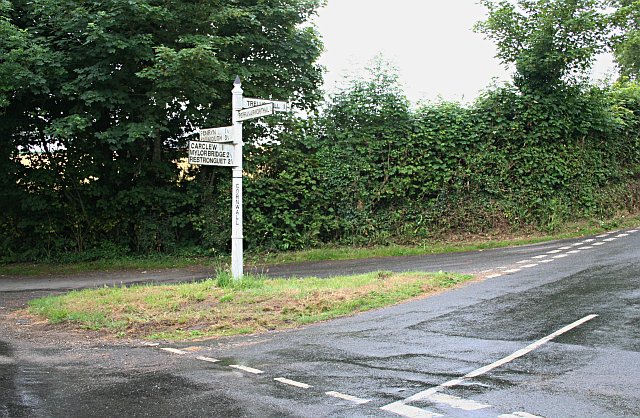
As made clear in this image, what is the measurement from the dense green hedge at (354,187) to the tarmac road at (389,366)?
829cm

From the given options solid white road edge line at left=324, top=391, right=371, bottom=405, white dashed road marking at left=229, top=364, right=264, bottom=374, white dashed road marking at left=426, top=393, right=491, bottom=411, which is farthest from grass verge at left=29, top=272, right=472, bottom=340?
white dashed road marking at left=426, top=393, right=491, bottom=411

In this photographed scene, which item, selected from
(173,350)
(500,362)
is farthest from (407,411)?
(173,350)

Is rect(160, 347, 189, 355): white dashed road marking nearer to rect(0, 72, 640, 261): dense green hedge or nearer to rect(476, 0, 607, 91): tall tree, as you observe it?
rect(0, 72, 640, 261): dense green hedge

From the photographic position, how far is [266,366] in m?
6.80

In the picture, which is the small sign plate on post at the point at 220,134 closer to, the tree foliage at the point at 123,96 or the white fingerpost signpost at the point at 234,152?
the white fingerpost signpost at the point at 234,152

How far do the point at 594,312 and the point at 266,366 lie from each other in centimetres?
476

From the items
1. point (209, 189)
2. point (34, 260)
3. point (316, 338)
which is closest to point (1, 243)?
point (34, 260)

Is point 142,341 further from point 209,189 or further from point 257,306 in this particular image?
point 209,189

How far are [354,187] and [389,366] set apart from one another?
12.1 meters

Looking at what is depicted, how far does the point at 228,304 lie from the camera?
10.0 meters

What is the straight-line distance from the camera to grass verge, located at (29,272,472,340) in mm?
9031

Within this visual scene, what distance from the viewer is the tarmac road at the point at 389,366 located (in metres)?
5.36

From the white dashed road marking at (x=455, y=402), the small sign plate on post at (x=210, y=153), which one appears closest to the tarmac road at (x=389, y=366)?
the white dashed road marking at (x=455, y=402)

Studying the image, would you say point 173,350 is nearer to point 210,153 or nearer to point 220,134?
point 210,153
